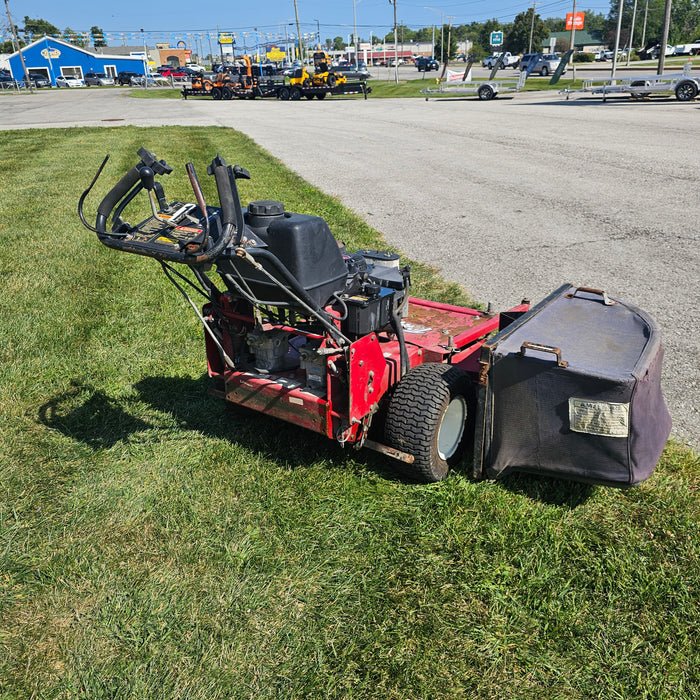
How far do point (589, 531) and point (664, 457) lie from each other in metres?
0.82

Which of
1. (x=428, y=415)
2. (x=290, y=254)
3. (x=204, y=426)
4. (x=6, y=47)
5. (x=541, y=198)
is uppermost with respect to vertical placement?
(x=6, y=47)

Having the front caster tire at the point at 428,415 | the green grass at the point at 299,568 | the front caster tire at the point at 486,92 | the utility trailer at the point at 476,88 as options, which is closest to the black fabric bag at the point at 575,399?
the front caster tire at the point at 428,415

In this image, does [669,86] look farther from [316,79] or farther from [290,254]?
[290,254]

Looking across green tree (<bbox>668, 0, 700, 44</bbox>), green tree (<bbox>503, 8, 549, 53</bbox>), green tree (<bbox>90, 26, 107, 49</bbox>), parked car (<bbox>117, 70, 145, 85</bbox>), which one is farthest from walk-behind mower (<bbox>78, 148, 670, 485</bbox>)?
Answer: green tree (<bbox>90, 26, 107, 49</bbox>)

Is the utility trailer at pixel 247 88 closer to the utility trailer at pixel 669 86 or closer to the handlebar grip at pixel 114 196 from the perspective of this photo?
the utility trailer at pixel 669 86

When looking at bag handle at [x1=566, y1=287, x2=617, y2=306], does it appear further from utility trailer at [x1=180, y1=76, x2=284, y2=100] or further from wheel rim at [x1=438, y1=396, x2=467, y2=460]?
utility trailer at [x1=180, y1=76, x2=284, y2=100]

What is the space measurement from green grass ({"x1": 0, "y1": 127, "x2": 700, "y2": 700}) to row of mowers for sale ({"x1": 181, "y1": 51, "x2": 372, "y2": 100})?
35609 millimetres

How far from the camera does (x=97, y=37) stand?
118875mm

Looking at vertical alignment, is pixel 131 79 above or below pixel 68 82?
below

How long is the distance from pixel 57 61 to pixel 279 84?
62.9 meters

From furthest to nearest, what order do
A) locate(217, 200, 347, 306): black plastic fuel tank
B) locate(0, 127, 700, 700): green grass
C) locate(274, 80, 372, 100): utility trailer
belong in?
locate(274, 80, 372, 100): utility trailer < locate(217, 200, 347, 306): black plastic fuel tank < locate(0, 127, 700, 700): green grass

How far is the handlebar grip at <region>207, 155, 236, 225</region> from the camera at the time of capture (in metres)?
2.49

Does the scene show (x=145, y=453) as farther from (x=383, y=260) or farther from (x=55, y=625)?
(x=383, y=260)

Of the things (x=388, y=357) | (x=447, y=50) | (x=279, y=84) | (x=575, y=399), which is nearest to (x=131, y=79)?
(x=447, y=50)
